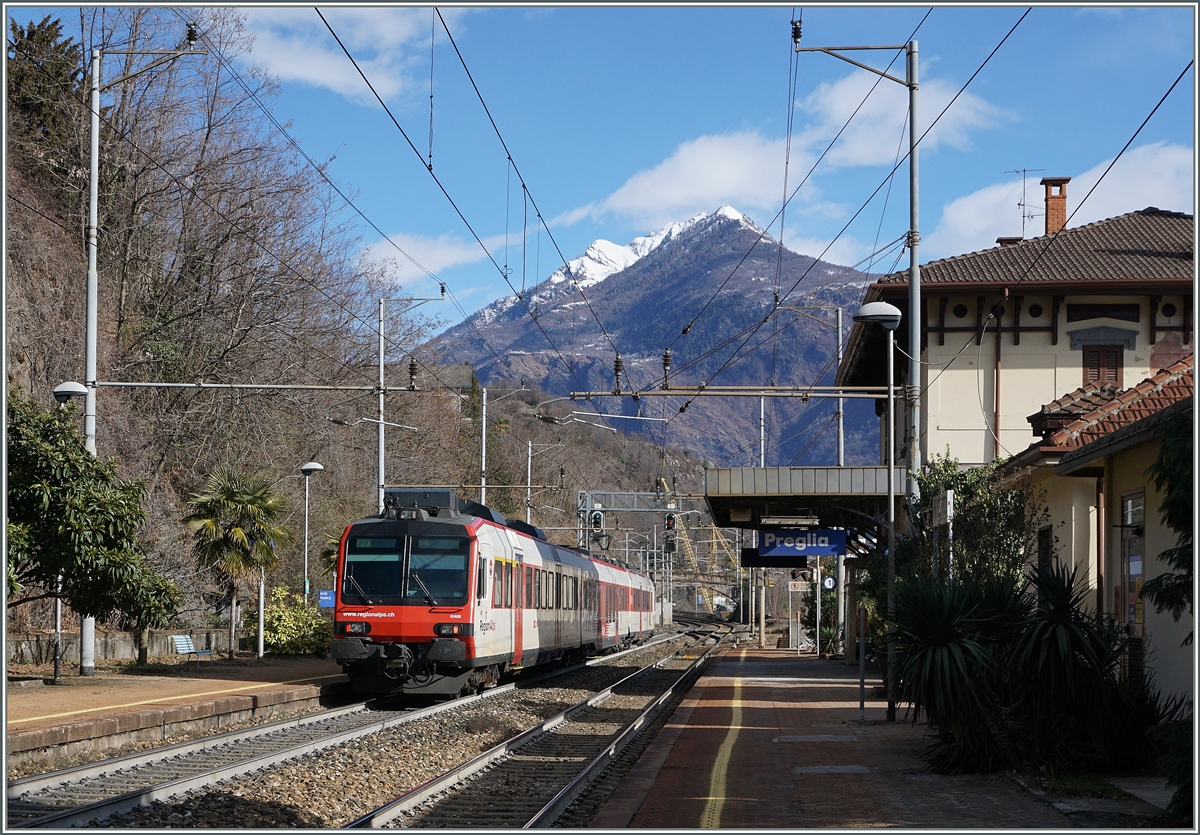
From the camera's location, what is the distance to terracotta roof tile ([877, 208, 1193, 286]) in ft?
103

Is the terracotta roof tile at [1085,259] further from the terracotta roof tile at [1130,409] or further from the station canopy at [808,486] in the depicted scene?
the terracotta roof tile at [1130,409]

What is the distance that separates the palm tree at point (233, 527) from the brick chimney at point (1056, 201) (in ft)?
75.0

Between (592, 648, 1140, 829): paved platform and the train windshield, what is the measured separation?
172 inches

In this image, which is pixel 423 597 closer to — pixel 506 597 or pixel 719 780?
pixel 506 597

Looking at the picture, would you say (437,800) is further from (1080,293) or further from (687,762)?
(1080,293)

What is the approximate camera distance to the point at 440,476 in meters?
64.1

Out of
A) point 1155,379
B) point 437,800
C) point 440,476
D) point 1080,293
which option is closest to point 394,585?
point 437,800

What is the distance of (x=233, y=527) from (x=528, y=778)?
60.0 feet

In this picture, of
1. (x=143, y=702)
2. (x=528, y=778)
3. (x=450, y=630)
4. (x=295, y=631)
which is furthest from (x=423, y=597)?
(x=295, y=631)

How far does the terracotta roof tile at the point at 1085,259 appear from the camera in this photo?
31.4 metres

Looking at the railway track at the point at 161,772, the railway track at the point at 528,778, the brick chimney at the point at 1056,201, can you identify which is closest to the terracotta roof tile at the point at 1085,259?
the brick chimney at the point at 1056,201

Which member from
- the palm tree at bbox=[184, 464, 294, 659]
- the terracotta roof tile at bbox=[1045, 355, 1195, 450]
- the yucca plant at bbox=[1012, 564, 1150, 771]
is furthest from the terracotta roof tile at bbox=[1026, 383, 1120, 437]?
the palm tree at bbox=[184, 464, 294, 659]

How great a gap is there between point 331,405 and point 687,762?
130ft

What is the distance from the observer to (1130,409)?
18469mm
